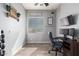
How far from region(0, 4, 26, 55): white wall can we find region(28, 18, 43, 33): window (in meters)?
0.13

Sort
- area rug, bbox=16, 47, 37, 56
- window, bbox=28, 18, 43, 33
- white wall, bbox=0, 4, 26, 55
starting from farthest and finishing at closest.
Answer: white wall, bbox=0, 4, 26, 55 < window, bbox=28, 18, 43, 33 < area rug, bbox=16, 47, 37, 56

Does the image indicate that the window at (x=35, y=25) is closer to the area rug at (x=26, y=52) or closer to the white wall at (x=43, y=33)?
the white wall at (x=43, y=33)

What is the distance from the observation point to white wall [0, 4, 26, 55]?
2.21m

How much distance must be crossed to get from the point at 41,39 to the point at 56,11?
60 centimetres

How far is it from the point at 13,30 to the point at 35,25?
2.11ft

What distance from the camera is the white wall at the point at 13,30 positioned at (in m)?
2.21

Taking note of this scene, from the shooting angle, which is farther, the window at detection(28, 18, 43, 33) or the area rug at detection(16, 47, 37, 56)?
the window at detection(28, 18, 43, 33)

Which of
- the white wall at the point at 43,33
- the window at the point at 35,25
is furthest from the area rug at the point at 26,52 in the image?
the window at the point at 35,25

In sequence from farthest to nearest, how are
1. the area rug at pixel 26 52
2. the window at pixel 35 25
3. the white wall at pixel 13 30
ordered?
the white wall at pixel 13 30
the window at pixel 35 25
the area rug at pixel 26 52

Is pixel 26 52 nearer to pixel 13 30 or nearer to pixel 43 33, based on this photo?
pixel 43 33

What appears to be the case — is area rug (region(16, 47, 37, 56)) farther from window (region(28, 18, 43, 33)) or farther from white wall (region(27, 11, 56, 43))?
window (region(28, 18, 43, 33))

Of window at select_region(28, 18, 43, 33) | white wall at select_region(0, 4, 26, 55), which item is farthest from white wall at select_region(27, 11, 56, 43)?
white wall at select_region(0, 4, 26, 55)

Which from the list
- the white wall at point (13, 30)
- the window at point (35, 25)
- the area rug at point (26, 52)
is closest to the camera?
the area rug at point (26, 52)

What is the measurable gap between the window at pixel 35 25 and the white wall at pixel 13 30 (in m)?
0.13
